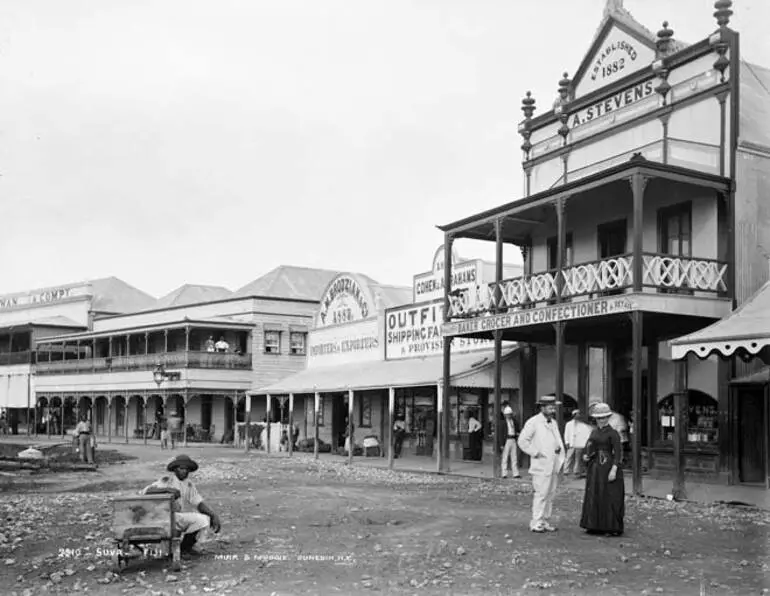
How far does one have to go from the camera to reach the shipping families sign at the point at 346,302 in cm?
3281

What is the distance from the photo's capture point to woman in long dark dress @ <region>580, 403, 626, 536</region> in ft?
38.0

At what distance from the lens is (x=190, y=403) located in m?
45.5

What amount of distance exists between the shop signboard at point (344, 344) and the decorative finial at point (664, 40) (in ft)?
45.0

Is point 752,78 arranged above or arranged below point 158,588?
above

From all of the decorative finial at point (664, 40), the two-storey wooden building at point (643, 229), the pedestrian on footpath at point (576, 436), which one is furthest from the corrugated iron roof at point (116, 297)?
the decorative finial at point (664, 40)

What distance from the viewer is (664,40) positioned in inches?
806

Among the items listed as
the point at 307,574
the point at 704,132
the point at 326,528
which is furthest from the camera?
the point at 704,132

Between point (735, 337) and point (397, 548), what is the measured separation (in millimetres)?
7121

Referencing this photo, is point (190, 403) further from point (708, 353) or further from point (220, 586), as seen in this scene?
point (220, 586)

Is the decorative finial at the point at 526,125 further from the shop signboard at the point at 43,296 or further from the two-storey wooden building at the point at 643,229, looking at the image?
the shop signboard at the point at 43,296

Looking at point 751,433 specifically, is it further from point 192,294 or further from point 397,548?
point 192,294

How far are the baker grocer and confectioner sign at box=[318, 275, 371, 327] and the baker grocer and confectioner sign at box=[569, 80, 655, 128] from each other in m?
11.4

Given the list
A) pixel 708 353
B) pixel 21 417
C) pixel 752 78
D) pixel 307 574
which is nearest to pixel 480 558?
pixel 307 574

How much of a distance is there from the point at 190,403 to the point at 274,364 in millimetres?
4886
